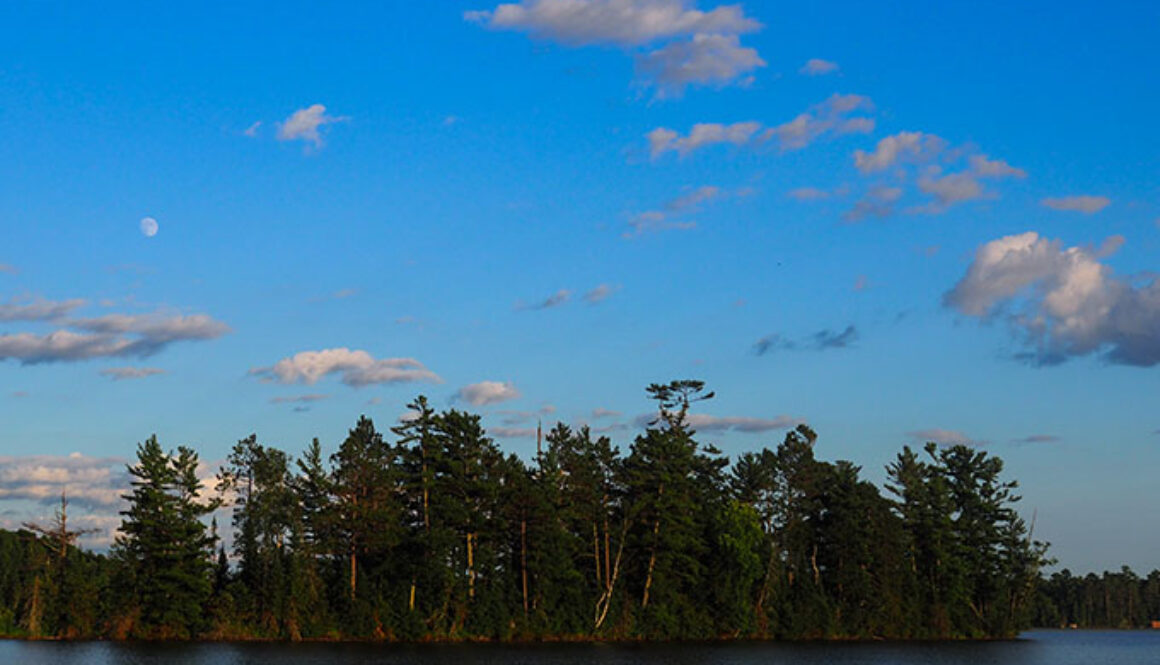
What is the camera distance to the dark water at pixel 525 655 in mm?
79250

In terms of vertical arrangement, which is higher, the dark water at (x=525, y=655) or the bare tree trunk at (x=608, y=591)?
the bare tree trunk at (x=608, y=591)

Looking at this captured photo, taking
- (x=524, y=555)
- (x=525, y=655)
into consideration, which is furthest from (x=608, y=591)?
(x=525, y=655)

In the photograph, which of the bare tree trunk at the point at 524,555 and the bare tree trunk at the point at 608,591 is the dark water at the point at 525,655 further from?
the bare tree trunk at the point at 524,555

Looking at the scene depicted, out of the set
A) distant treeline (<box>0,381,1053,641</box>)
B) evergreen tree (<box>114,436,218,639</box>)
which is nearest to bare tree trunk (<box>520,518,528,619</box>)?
distant treeline (<box>0,381,1053,641</box>)

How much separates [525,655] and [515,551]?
21388mm

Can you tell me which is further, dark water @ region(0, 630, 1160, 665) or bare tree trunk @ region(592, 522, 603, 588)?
bare tree trunk @ region(592, 522, 603, 588)

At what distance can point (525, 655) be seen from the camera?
88.8 metres

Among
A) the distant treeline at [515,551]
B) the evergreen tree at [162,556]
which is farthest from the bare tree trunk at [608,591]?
the evergreen tree at [162,556]

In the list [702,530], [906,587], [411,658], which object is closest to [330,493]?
[411,658]

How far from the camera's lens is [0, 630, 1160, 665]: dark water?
79250 millimetres

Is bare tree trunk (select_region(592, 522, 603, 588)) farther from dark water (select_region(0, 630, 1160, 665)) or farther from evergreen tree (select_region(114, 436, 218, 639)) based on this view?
evergreen tree (select_region(114, 436, 218, 639))

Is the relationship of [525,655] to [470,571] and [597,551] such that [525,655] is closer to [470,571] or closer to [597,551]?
[470,571]

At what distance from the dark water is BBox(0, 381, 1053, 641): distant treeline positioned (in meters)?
5.44

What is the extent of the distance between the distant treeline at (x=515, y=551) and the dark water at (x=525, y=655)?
5435 mm
